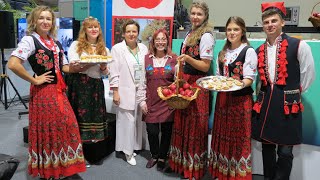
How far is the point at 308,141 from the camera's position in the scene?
2.54m

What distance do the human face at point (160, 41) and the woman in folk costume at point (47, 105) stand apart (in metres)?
0.79

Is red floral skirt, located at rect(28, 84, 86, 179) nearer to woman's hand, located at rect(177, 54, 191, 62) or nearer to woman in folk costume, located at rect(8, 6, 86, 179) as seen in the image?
woman in folk costume, located at rect(8, 6, 86, 179)

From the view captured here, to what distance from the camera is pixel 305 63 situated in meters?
2.02

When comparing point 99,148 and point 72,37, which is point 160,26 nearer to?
point 99,148

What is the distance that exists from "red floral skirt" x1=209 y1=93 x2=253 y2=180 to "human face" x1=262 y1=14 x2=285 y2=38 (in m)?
0.48

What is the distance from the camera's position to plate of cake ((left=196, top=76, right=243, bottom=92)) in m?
2.02

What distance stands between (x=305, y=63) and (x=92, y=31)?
1687 millimetres

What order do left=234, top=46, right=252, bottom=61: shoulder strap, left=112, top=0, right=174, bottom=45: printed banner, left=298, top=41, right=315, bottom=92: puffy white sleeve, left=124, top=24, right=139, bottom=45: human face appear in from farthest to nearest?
1. left=112, top=0, right=174, bottom=45: printed banner
2. left=124, top=24, right=139, bottom=45: human face
3. left=234, top=46, right=252, bottom=61: shoulder strap
4. left=298, top=41, right=315, bottom=92: puffy white sleeve

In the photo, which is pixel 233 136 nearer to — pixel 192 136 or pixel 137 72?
pixel 192 136

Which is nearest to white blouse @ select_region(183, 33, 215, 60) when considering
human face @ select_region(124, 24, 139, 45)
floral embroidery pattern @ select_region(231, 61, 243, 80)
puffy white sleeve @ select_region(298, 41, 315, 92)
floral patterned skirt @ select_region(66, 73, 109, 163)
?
floral embroidery pattern @ select_region(231, 61, 243, 80)

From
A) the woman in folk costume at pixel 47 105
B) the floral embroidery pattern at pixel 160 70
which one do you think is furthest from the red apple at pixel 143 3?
the woman in folk costume at pixel 47 105

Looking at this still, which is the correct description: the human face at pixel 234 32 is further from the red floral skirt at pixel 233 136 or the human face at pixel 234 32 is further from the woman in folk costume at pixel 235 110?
the red floral skirt at pixel 233 136

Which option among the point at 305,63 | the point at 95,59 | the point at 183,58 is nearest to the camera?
the point at 305,63

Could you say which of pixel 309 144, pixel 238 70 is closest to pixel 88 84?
pixel 238 70
